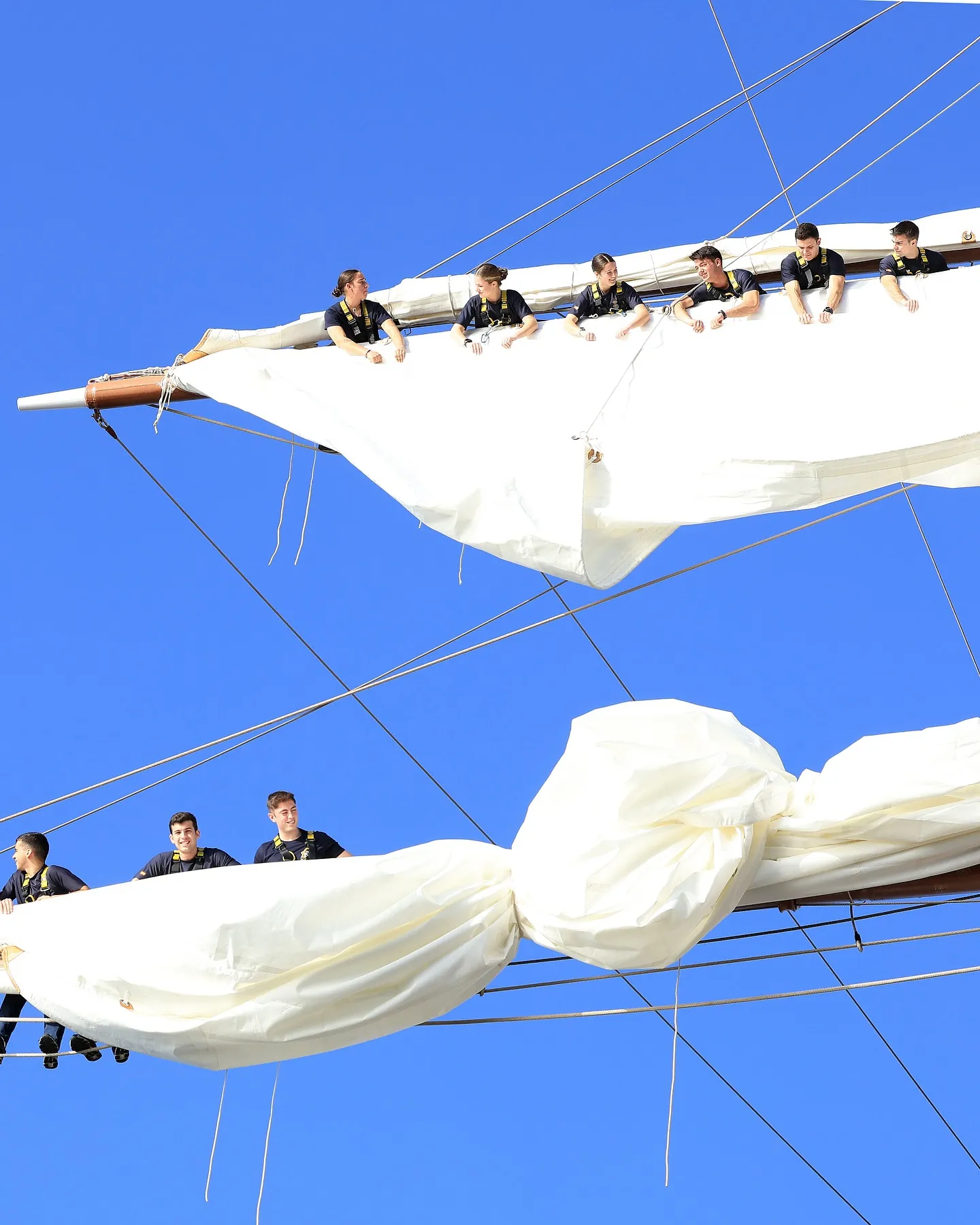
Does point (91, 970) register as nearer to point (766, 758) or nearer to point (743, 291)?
point (766, 758)

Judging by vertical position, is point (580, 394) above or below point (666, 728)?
above

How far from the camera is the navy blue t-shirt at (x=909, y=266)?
9492 millimetres

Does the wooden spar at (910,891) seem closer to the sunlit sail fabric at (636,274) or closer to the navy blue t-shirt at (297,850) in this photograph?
the navy blue t-shirt at (297,850)

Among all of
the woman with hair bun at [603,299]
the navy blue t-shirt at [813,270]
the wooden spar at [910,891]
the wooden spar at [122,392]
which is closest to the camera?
→ the wooden spar at [910,891]

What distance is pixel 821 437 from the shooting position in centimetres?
892

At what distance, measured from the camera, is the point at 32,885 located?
28.8ft

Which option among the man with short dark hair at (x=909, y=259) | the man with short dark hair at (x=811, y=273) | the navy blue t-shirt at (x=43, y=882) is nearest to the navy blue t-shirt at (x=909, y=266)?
the man with short dark hair at (x=909, y=259)

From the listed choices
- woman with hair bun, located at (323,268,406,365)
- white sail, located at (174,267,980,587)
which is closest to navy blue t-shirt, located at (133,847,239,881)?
white sail, located at (174,267,980,587)

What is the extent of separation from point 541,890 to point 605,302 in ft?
9.38

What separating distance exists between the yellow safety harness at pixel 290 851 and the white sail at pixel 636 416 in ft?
3.87

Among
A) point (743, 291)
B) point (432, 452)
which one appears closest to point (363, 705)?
point (432, 452)

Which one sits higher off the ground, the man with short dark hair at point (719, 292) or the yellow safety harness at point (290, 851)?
the man with short dark hair at point (719, 292)

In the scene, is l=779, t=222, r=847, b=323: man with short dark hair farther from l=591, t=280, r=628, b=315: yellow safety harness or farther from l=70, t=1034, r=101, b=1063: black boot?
l=70, t=1034, r=101, b=1063: black boot

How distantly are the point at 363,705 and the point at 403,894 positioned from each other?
156 centimetres
